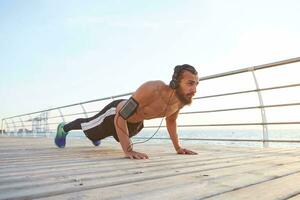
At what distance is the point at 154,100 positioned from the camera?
304cm

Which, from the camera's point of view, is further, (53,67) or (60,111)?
(53,67)

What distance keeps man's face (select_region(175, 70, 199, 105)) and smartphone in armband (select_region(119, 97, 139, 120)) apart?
0.38 m

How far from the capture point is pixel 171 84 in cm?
297

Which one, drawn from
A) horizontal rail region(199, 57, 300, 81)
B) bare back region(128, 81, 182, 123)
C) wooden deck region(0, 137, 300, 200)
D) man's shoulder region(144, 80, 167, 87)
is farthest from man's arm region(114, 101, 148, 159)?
horizontal rail region(199, 57, 300, 81)

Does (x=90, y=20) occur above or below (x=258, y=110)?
above

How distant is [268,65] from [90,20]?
10.1 metres

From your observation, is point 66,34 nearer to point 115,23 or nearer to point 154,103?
point 115,23

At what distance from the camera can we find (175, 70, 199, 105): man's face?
2.83 m

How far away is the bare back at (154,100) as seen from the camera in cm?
294

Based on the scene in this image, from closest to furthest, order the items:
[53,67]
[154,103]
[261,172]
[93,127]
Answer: [261,172]
[154,103]
[93,127]
[53,67]

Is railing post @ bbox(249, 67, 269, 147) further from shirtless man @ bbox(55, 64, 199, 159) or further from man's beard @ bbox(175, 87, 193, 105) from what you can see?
man's beard @ bbox(175, 87, 193, 105)

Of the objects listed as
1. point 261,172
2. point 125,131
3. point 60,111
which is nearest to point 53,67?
point 60,111

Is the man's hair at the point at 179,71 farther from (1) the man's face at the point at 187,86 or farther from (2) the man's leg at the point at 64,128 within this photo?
(2) the man's leg at the point at 64,128

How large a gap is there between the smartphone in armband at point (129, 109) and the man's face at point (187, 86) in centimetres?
38
